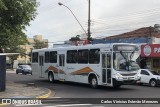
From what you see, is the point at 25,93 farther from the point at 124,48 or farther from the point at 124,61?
the point at 124,48

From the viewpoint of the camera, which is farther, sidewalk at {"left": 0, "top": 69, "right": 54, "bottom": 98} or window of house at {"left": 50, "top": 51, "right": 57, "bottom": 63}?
window of house at {"left": 50, "top": 51, "right": 57, "bottom": 63}

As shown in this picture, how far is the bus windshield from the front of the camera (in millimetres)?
23109

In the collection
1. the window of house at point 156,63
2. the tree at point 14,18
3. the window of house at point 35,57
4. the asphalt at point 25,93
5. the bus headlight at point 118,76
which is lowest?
the asphalt at point 25,93

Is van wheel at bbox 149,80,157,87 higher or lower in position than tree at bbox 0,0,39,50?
lower

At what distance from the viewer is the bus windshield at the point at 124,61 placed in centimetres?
2311

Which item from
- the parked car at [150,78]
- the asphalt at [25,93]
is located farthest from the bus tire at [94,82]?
the parked car at [150,78]

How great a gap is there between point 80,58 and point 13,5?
6.26 meters

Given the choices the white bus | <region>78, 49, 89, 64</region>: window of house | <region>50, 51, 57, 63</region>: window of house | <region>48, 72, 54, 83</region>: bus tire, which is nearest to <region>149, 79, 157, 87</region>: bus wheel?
the white bus

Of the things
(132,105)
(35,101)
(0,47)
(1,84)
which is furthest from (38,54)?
(132,105)

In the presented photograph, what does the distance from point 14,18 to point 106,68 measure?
8.63 metres

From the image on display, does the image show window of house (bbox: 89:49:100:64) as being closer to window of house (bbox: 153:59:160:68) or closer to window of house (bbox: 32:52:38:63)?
window of house (bbox: 32:52:38:63)

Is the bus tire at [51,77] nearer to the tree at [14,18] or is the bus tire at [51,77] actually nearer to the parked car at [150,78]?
the tree at [14,18]

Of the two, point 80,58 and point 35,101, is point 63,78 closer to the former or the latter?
point 80,58

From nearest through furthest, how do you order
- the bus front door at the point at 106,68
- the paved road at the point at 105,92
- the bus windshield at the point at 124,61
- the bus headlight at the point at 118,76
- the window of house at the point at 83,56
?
the paved road at the point at 105,92 < the bus headlight at the point at 118,76 < the bus windshield at the point at 124,61 < the bus front door at the point at 106,68 < the window of house at the point at 83,56
